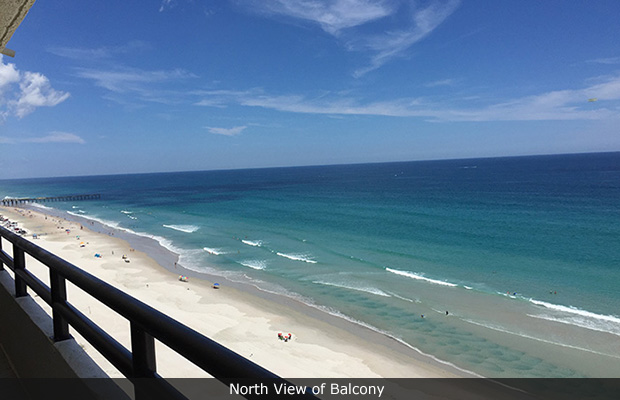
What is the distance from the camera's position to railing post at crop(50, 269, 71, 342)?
244cm

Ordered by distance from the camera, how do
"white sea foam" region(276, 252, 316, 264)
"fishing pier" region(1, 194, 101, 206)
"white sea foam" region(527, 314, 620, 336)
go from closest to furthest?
1. "white sea foam" region(527, 314, 620, 336)
2. "white sea foam" region(276, 252, 316, 264)
3. "fishing pier" region(1, 194, 101, 206)

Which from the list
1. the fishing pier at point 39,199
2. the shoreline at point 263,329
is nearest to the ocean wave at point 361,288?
the shoreline at point 263,329

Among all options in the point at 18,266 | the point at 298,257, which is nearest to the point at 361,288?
the point at 298,257

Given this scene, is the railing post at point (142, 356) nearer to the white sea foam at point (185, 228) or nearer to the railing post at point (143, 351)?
the railing post at point (143, 351)

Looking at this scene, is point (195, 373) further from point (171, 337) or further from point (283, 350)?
point (171, 337)

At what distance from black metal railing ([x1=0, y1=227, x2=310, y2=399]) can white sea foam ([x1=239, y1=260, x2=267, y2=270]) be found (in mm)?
23796

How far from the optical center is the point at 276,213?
2060 inches

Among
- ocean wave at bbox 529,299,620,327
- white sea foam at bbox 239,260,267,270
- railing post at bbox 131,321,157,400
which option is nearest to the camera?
railing post at bbox 131,321,157,400

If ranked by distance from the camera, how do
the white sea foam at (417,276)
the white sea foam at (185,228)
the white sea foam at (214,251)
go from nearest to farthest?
1. the white sea foam at (417,276)
2. the white sea foam at (214,251)
3. the white sea foam at (185,228)

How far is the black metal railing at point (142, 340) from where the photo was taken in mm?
1075

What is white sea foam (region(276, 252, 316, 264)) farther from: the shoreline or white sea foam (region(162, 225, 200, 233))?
white sea foam (region(162, 225, 200, 233))

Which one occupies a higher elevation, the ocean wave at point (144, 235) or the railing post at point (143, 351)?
the railing post at point (143, 351)

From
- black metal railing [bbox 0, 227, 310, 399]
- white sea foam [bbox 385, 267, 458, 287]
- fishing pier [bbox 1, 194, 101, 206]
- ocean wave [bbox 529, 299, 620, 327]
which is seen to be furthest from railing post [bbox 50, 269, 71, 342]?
fishing pier [bbox 1, 194, 101, 206]

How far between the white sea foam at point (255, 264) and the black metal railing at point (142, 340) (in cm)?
2380
